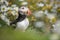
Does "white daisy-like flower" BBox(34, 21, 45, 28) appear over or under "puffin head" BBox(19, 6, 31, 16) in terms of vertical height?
under

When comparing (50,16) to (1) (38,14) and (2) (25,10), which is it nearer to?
(1) (38,14)

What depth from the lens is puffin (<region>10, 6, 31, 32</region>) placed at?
7.38 feet

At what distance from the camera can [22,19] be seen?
2260mm

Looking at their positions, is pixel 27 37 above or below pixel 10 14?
below

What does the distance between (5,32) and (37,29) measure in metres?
0.24

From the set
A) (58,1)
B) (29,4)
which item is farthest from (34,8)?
(58,1)

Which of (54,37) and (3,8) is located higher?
(3,8)

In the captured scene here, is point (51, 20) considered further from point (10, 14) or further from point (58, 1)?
point (10, 14)

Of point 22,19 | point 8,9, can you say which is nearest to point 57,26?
point 22,19

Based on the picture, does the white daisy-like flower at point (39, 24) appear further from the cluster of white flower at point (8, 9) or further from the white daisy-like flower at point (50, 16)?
the cluster of white flower at point (8, 9)

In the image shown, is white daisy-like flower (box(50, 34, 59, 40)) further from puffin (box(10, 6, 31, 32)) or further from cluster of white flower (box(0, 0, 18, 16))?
cluster of white flower (box(0, 0, 18, 16))

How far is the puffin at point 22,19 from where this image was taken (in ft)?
7.38

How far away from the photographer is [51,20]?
A: 227 cm

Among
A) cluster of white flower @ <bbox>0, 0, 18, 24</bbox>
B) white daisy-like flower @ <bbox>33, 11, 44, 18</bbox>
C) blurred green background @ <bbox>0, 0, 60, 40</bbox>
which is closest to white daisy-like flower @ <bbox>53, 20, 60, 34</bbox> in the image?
blurred green background @ <bbox>0, 0, 60, 40</bbox>
